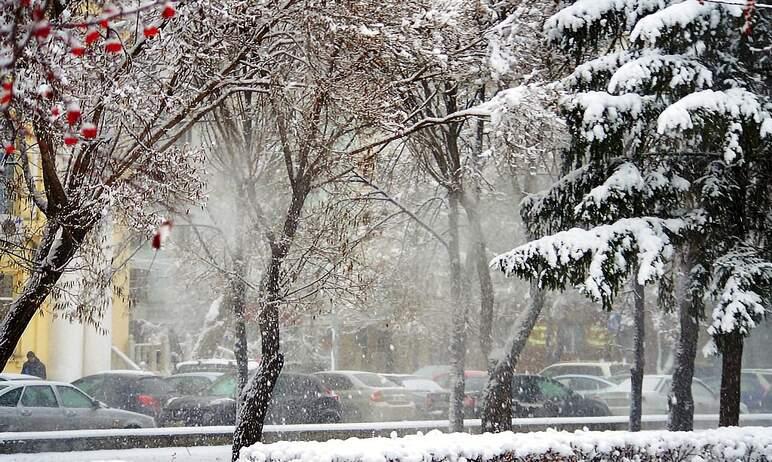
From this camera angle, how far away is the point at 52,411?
53.2ft

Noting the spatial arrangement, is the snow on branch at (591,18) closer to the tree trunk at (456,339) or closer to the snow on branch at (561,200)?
the snow on branch at (561,200)

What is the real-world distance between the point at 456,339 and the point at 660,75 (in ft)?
18.5

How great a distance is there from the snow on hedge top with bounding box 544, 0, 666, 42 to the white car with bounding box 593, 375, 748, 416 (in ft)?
40.8

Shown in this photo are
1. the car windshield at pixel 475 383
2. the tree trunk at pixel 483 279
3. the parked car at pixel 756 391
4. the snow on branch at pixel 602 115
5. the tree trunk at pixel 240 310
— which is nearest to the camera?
the snow on branch at pixel 602 115

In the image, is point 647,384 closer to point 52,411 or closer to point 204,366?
point 204,366

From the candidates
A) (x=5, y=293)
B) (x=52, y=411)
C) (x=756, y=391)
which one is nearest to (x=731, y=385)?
(x=52, y=411)

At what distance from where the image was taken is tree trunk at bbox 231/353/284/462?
11.9 m

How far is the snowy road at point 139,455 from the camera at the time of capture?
44.6ft

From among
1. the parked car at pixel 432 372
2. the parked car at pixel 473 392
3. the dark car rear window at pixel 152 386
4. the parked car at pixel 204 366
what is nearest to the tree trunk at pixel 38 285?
the dark car rear window at pixel 152 386

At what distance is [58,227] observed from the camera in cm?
954

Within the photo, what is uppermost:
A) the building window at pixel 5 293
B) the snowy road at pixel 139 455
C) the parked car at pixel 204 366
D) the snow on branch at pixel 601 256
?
the snow on branch at pixel 601 256

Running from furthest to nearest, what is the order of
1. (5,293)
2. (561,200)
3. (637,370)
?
(5,293), (637,370), (561,200)

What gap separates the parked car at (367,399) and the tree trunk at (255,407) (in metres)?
8.36

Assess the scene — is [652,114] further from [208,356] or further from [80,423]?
[208,356]
